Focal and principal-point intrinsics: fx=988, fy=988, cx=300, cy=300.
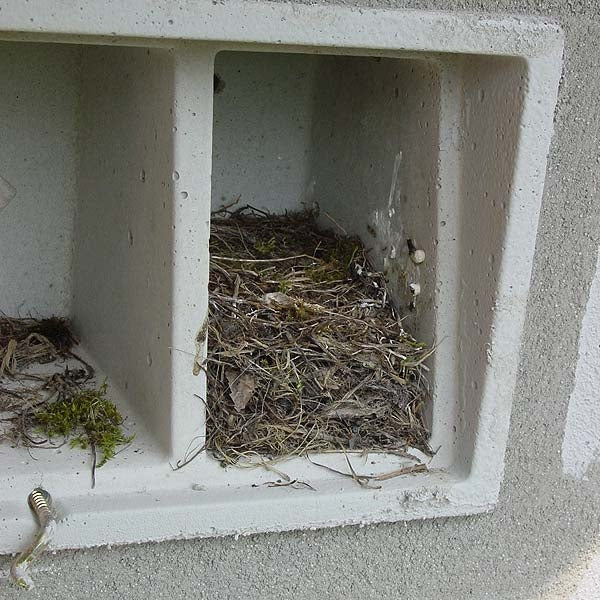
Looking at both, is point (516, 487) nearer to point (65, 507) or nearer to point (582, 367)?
point (582, 367)

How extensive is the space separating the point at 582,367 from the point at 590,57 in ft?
1.54

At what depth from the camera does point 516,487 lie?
153 centimetres

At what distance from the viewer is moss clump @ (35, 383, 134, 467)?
1.40m

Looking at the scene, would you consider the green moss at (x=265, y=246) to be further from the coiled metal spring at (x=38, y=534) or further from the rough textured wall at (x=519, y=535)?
the coiled metal spring at (x=38, y=534)

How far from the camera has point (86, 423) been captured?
146cm

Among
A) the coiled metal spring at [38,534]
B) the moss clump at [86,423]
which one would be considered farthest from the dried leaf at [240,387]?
the coiled metal spring at [38,534]

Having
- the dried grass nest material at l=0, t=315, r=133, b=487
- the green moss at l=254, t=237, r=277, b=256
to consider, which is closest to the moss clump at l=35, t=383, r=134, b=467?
the dried grass nest material at l=0, t=315, r=133, b=487

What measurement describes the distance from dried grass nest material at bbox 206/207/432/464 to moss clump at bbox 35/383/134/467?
14cm

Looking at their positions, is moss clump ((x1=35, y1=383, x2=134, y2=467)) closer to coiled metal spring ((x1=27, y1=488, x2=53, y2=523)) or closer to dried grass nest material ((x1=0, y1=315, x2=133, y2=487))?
dried grass nest material ((x1=0, y1=315, x2=133, y2=487))

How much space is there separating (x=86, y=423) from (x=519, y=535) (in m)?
0.70

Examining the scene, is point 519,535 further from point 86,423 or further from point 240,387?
point 86,423

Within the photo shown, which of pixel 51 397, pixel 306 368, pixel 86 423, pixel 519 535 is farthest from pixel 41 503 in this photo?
pixel 519 535

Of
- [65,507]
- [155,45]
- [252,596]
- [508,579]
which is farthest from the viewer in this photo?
[508,579]

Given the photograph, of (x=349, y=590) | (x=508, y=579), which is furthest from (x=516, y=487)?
(x=349, y=590)
